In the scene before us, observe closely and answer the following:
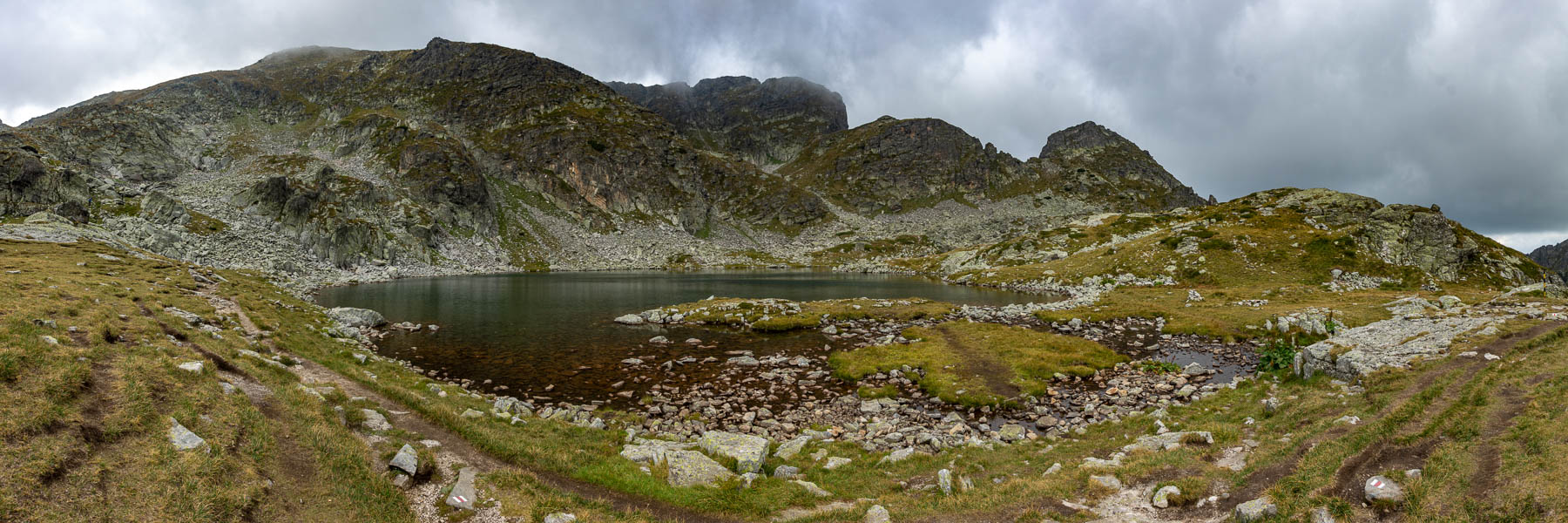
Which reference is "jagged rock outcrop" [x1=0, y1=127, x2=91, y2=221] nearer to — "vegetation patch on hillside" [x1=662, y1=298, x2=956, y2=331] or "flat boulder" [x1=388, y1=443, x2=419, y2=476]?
"vegetation patch on hillside" [x1=662, y1=298, x2=956, y2=331]

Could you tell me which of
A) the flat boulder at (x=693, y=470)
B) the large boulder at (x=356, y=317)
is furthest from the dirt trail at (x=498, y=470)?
the large boulder at (x=356, y=317)

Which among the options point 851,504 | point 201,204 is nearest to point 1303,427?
point 851,504

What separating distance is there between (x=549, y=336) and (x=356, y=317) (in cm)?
1722

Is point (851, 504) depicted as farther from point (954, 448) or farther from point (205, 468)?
point (205, 468)

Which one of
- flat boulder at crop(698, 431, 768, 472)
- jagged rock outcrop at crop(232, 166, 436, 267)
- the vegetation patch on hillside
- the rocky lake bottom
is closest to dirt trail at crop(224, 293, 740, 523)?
flat boulder at crop(698, 431, 768, 472)

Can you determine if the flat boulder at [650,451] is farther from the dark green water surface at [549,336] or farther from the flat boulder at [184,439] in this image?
the dark green water surface at [549,336]

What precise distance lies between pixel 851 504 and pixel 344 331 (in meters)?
40.8

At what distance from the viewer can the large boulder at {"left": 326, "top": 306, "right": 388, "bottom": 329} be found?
43.7m

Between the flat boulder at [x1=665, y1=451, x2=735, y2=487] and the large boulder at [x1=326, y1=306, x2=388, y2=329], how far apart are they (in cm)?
4249

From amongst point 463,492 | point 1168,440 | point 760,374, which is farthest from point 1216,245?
point 463,492

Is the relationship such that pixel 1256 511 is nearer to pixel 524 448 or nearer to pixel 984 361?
pixel 524 448

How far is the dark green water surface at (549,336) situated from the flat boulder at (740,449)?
39.9 ft

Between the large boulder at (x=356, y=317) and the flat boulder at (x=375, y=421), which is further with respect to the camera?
the large boulder at (x=356, y=317)

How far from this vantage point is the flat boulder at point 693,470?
13.9 m
